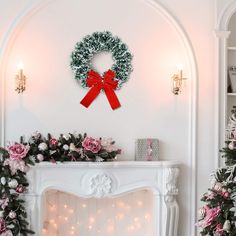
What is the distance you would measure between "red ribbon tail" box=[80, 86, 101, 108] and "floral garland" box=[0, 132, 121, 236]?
339 mm

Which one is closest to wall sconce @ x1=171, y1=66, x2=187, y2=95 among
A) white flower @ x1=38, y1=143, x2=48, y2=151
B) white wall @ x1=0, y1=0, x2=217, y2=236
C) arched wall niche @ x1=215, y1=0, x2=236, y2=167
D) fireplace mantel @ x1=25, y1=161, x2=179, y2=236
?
white wall @ x1=0, y1=0, x2=217, y2=236

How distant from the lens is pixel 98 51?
4547mm

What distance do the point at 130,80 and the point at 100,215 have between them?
1.34 meters

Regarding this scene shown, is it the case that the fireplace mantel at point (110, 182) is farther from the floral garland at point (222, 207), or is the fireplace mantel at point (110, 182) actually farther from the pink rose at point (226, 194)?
the pink rose at point (226, 194)

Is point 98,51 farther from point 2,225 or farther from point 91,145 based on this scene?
point 2,225

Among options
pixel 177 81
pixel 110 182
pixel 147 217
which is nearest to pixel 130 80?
pixel 177 81

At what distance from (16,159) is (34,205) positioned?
1.56ft

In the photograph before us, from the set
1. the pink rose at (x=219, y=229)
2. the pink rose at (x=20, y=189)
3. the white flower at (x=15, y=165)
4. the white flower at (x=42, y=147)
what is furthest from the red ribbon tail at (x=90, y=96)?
the pink rose at (x=219, y=229)

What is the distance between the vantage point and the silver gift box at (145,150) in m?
4.45

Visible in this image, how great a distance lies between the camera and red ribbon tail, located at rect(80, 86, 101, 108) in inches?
178

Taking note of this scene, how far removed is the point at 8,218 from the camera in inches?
158

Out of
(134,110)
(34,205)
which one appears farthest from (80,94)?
(34,205)

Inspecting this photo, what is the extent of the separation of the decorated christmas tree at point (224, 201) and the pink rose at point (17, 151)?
1.58m

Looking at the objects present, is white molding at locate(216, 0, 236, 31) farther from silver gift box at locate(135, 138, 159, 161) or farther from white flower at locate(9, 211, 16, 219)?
white flower at locate(9, 211, 16, 219)
